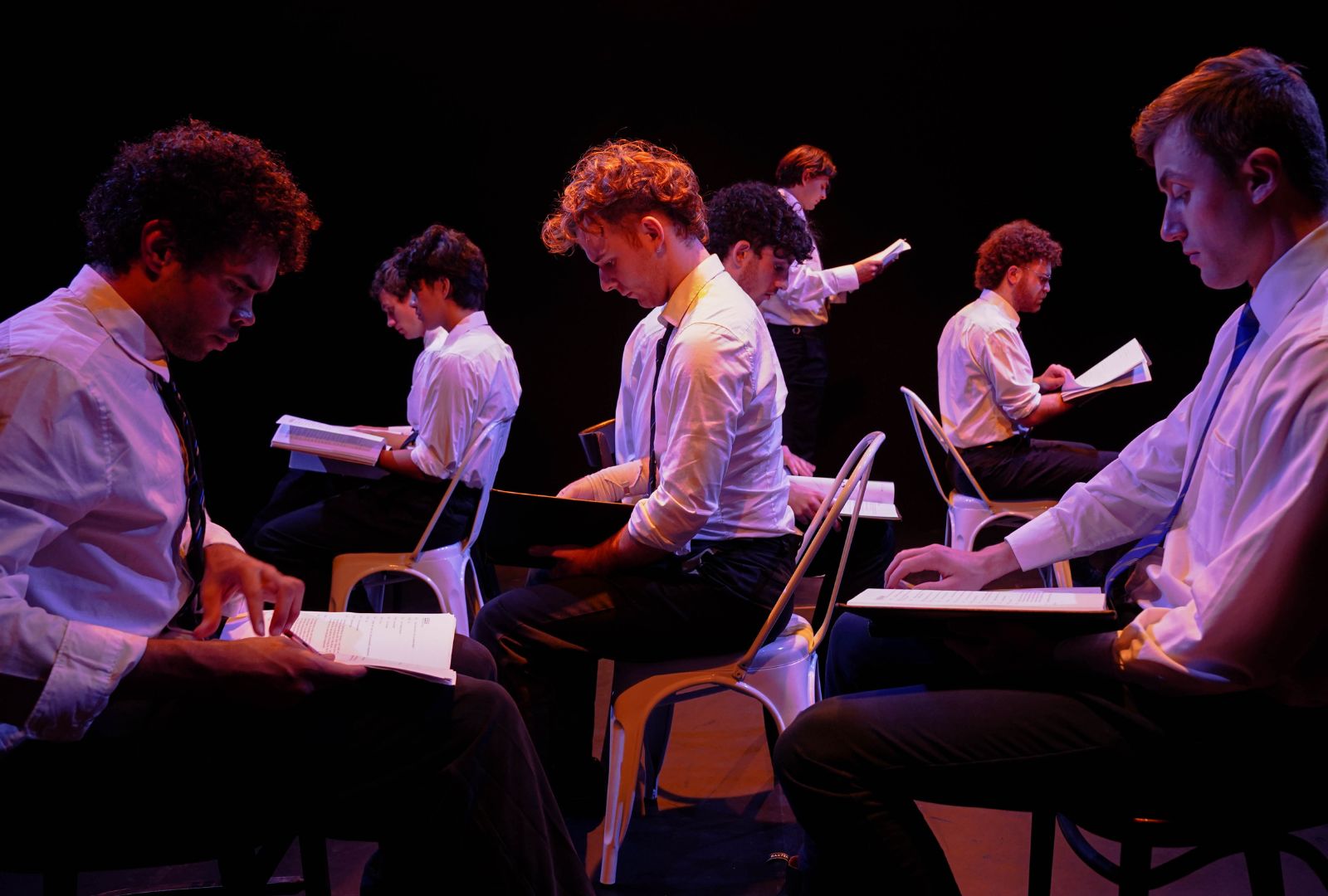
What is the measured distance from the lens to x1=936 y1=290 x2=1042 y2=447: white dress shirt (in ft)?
12.7

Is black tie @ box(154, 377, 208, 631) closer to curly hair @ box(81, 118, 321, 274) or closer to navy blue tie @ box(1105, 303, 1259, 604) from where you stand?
curly hair @ box(81, 118, 321, 274)

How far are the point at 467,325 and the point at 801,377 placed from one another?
1.99 meters

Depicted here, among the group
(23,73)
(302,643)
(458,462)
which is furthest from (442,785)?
(23,73)

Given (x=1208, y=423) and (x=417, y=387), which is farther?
(x=417, y=387)

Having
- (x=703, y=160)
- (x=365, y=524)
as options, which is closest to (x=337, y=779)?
(x=365, y=524)

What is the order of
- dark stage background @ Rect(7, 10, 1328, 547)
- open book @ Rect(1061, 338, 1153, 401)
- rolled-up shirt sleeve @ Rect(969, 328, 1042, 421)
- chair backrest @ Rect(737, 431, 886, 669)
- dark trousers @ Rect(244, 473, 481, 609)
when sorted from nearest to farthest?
chair backrest @ Rect(737, 431, 886, 669) → dark trousers @ Rect(244, 473, 481, 609) → open book @ Rect(1061, 338, 1153, 401) → rolled-up shirt sleeve @ Rect(969, 328, 1042, 421) → dark stage background @ Rect(7, 10, 1328, 547)

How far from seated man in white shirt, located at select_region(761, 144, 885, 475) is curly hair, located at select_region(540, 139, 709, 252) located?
8.82ft

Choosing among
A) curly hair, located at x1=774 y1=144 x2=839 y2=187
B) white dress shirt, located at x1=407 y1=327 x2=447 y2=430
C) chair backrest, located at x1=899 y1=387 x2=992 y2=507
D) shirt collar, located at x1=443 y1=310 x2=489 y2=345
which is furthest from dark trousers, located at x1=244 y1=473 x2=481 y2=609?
curly hair, located at x1=774 y1=144 x2=839 y2=187

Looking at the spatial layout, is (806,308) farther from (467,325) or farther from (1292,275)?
(1292,275)

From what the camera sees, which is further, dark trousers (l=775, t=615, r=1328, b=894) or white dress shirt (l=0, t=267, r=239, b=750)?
dark trousers (l=775, t=615, r=1328, b=894)

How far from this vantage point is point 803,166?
15.9 feet

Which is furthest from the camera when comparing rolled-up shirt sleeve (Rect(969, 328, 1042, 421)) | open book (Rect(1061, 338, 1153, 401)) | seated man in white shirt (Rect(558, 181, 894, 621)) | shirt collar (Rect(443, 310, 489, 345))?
rolled-up shirt sleeve (Rect(969, 328, 1042, 421))

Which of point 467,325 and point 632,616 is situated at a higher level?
point 467,325

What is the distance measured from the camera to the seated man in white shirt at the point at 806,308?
15.7ft
